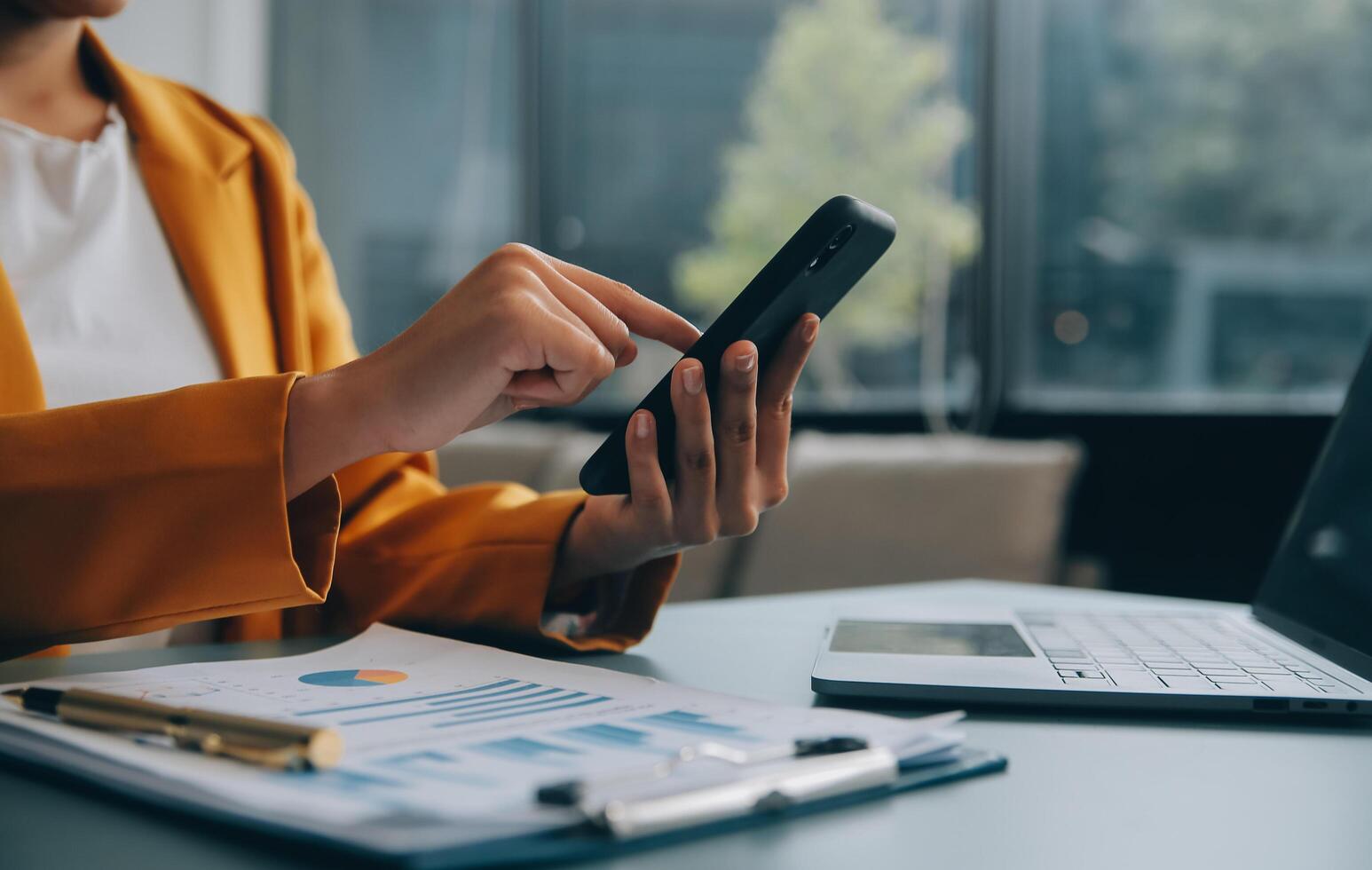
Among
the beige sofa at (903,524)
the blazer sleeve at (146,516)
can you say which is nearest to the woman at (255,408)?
the blazer sleeve at (146,516)

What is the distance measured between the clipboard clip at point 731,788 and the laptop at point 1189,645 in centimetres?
16

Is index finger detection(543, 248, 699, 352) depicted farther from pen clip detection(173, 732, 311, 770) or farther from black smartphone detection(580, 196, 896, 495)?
pen clip detection(173, 732, 311, 770)

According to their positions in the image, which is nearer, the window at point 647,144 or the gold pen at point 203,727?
the gold pen at point 203,727

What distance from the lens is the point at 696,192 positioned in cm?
328

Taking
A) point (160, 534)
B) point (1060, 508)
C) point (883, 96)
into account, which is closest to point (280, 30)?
point (883, 96)

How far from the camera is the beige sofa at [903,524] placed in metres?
2.28

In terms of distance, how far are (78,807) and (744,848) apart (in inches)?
9.1

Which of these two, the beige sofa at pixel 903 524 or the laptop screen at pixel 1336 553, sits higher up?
the laptop screen at pixel 1336 553

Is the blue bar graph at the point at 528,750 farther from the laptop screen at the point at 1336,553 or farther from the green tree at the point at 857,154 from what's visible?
the green tree at the point at 857,154

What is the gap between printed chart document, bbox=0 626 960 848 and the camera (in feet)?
1.16

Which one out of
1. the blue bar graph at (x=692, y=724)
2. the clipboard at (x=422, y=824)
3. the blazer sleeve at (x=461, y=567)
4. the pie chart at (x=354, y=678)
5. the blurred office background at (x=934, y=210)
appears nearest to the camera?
the clipboard at (x=422, y=824)

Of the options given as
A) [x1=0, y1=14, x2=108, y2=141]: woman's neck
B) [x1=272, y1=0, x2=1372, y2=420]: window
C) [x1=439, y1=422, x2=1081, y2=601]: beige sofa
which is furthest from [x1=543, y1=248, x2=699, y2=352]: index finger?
[x1=272, y1=0, x2=1372, y2=420]: window

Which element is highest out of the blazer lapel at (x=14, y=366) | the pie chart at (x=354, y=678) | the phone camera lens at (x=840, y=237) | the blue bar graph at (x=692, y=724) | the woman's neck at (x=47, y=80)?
the woman's neck at (x=47, y=80)

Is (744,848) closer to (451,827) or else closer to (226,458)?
(451,827)
